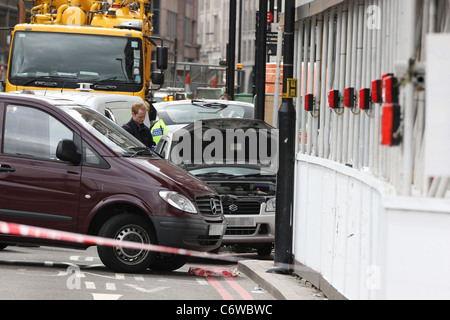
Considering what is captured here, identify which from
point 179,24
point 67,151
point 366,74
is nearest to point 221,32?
point 179,24

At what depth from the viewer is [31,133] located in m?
12.2

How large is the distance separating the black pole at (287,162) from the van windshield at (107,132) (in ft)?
5.52

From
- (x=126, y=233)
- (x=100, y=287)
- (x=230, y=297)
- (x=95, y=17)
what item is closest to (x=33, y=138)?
(x=126, y=233)

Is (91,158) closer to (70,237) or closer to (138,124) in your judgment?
(70,237)

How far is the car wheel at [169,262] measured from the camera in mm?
12547

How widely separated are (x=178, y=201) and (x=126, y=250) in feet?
2.39

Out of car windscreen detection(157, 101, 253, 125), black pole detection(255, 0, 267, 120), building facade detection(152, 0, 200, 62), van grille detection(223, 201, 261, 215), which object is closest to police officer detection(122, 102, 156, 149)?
van grille detection(223, 201, 261, 215)

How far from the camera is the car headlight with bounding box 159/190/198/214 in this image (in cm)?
1180

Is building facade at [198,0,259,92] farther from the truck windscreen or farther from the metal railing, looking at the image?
the metal railing

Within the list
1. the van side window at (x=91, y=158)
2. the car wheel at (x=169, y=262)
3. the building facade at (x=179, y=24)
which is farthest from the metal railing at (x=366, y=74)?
the building facade at (x=179, y=24)

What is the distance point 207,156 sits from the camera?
15172 millimetres

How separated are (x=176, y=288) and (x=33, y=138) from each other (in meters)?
2.45

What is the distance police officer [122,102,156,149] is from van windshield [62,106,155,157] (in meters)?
4.08
